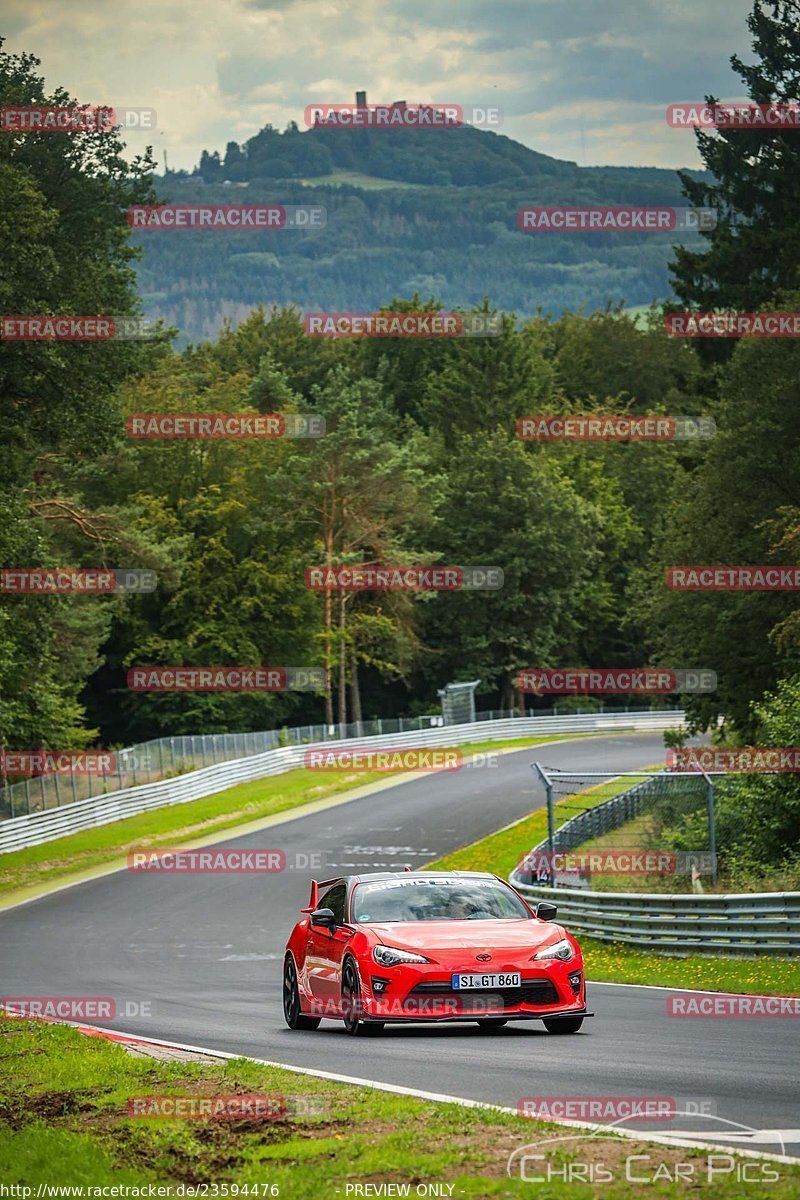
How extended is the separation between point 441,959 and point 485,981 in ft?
1.25

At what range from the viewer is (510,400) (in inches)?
4193

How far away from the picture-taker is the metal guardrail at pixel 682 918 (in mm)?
20297

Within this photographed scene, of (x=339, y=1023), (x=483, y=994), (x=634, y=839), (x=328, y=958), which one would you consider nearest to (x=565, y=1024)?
(x=483, y=994)

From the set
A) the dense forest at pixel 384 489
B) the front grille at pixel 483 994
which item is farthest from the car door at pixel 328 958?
the dense forest at pixel 384 489

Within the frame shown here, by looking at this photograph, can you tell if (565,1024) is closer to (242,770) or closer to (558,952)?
(558,952)

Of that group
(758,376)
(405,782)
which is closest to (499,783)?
(405,782)

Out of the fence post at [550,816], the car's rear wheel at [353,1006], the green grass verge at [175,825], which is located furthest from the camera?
the green grass verge at [175,825]

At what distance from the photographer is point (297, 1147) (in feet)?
26.8

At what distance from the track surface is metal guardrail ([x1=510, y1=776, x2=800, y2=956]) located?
7.45 ft

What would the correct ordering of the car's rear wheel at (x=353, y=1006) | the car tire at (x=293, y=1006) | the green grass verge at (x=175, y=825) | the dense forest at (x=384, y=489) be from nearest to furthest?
1. the car's rear wheel at (x=353, y=1006)
2. the car tire at (x=293, y=1006)
3. the dense forest at (x=384, y=489)
4. the green grass verge at (x=175, y=825)

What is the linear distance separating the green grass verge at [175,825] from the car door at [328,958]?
88.7ft

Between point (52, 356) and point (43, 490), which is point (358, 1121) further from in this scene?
point (43, 490)

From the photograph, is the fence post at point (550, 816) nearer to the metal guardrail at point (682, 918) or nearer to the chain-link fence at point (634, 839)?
the chain-link fence at point (634, 839)

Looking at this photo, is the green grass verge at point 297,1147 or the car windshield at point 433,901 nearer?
the green grass verge at point 297,1147
